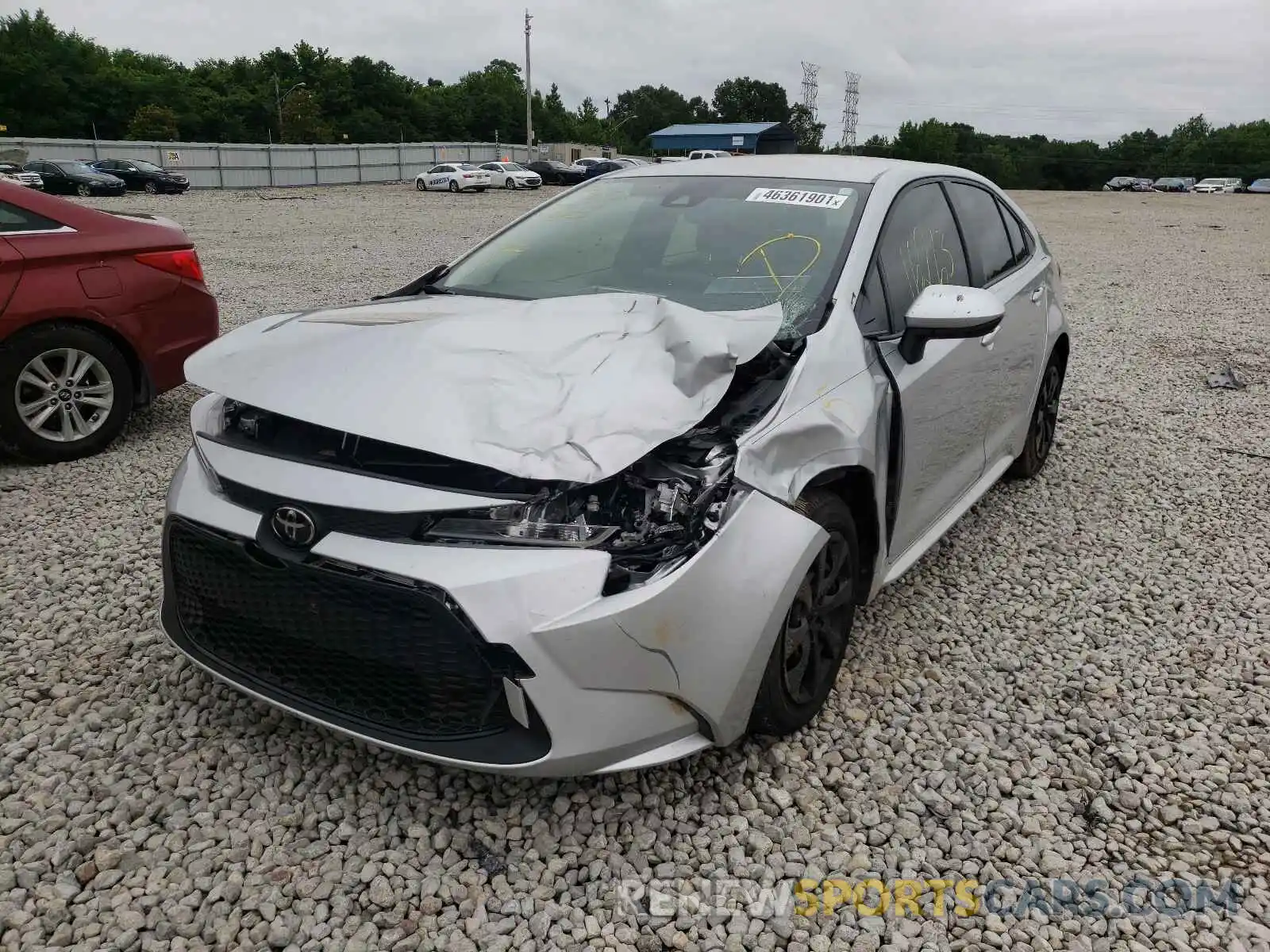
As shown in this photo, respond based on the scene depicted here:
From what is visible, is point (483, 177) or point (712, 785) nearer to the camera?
point (712, 785)

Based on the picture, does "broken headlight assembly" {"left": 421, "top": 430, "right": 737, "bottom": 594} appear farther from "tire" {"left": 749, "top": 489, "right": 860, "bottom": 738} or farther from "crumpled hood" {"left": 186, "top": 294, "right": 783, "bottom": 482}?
"tire" {"left": 749, "top": 489, "right": 860, "bottom": 738}

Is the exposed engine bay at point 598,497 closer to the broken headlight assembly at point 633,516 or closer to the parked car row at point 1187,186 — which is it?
the broken headlight assembly at point 633,516

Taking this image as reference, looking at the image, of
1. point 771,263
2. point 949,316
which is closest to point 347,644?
point 771,263

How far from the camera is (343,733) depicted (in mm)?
2291

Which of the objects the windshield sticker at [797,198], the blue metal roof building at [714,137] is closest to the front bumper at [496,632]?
the windshield sticker at [797,198]

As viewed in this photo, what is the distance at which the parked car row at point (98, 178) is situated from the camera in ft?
97.1

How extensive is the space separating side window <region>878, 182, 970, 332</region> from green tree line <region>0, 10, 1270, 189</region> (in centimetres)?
5516

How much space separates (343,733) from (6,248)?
3730mm

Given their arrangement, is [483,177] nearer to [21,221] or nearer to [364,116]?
[21,221]

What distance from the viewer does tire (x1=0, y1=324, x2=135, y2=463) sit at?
184 inches

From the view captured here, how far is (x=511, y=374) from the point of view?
2449 millimetres

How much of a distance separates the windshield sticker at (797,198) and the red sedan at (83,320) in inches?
133

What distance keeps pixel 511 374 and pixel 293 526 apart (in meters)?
0.65

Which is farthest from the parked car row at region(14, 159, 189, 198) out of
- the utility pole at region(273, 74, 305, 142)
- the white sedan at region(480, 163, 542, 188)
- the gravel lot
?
the utility pole at region(273, 74, 305, 142)
